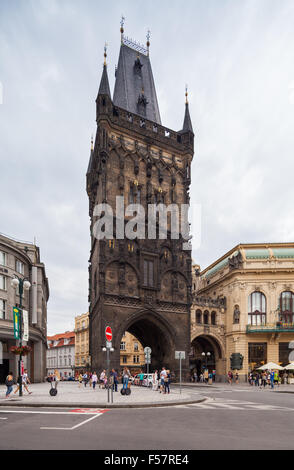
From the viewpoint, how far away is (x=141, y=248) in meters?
47.4

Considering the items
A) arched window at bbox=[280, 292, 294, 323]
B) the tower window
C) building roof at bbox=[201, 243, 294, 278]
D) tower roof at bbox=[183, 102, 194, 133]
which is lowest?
arched window at bbox=[280, 292, 294, 323]

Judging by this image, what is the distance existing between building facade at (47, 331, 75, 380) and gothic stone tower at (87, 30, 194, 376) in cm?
6865

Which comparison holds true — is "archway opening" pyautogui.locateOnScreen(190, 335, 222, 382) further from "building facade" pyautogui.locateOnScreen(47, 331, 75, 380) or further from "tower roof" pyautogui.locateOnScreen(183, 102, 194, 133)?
"building facade" pyautogui.locateOnScreen(47, 331, 75, 380)

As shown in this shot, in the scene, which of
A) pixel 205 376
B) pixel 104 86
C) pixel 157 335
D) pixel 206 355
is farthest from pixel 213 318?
pixel 104 86

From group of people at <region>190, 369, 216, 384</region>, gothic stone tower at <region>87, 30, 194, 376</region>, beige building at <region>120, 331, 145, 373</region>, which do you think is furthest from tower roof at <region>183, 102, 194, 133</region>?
beige building at <region>120, 331, 145, 373</region>

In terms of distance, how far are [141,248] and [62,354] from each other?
294 feet

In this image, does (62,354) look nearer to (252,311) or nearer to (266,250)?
(252,311)

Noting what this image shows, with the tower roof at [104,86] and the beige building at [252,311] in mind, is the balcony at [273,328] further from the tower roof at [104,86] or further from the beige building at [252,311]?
the tower roof at [104,86]

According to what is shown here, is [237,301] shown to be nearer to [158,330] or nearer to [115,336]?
[158,330]

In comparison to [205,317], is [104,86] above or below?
above

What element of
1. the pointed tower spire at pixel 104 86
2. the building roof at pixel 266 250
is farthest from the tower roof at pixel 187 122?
the building roof at pixel 266 250

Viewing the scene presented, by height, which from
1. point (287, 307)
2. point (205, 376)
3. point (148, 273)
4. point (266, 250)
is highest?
point (266, 250)

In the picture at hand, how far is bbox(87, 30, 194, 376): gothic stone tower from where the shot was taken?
45.1 metres

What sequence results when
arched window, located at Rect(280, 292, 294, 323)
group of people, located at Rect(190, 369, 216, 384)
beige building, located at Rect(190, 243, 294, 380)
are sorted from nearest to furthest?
group of people, located at Rect(190, 369, 216, 384) → beige building, located at Rect(190, 243, 294, 380) → arched window, located at Rect(280, 292, 294, 323)
